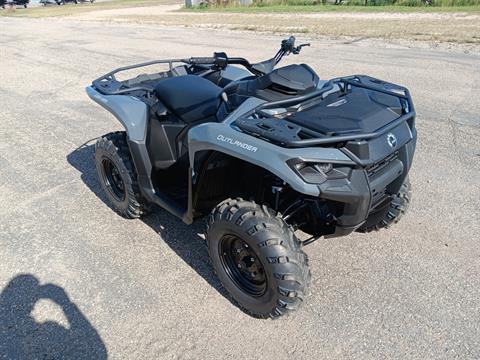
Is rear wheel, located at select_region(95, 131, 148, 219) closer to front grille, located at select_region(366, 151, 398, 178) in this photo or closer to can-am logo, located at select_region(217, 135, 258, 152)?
can-am logo, located at select_region(217, 135, 258, 152)

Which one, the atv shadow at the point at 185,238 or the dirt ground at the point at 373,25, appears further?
the dirt ground at the point at 373,25

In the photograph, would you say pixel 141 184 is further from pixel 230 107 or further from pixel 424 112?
pixel 424 112

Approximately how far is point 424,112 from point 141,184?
4.31 meters

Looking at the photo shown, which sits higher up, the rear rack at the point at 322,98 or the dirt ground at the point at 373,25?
the rear rack at the point at 322,98

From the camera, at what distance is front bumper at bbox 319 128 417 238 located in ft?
6.80

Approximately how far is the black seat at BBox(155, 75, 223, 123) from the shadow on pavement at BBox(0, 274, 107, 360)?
1.50 meters

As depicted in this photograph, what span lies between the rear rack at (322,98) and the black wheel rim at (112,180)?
179cm

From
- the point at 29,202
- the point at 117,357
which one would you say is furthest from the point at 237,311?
the point at 29,202

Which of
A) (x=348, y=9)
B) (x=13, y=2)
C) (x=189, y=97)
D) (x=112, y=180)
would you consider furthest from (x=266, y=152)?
(x=13, y=2)

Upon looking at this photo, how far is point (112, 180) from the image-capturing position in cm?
377

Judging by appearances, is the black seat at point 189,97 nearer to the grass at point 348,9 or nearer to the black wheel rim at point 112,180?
the black wheel rim at point 112,180

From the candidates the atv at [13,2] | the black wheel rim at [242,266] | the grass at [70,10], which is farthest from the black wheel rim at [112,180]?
the atv at [13,2]

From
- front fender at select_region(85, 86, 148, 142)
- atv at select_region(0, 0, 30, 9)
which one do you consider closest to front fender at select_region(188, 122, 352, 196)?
front fender at select_region(85, 86, 148, 142)

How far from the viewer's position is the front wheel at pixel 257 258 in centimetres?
225
